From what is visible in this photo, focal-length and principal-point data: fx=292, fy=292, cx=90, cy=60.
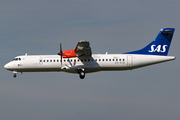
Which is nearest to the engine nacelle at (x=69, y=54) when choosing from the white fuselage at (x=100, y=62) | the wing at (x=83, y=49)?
the wing at (x=83, y=49)

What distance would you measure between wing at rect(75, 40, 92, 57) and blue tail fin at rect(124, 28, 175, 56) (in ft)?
22.1

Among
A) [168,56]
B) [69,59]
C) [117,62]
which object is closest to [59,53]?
[69,59]

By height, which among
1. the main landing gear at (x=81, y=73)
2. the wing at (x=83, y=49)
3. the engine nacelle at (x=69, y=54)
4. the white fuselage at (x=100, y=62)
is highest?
the wing at (x=83, y=49)

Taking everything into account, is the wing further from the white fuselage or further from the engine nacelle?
the white fuselage

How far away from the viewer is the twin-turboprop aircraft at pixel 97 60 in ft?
125

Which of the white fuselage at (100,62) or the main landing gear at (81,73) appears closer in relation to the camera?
the main landing gear at (81,73)

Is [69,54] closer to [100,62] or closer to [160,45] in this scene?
[100,62]

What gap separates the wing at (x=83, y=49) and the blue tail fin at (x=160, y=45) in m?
6.74

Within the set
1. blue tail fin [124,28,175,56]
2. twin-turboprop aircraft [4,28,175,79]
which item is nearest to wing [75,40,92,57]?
twin-turboprop aircraft [4,28,175,79]

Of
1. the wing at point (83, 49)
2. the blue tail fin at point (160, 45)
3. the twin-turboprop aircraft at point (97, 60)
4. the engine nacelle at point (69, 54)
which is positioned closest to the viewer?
the wing at point (83, 49)

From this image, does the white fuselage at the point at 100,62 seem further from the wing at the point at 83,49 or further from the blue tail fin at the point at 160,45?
the wing at the point at 83,49

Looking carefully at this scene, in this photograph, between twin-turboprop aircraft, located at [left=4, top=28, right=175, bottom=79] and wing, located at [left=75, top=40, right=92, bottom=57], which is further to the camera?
twin-turboprop aircraft, located at [left=4, top=28, right=175, bottom=79]

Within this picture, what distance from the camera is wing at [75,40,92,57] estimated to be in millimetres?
34356

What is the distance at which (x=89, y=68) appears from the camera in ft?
125
